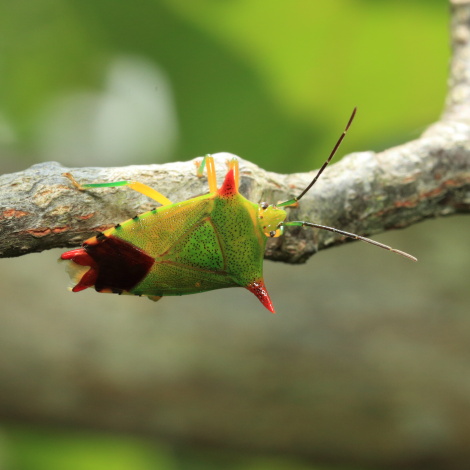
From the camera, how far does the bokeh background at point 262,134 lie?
11.7ft

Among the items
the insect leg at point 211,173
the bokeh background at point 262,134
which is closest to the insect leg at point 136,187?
the insect leg at point 211,173

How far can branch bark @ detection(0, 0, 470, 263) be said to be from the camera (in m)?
1.58

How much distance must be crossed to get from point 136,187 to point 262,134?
7.17 feet

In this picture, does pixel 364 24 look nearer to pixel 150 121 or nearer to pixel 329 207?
pixel 150 121

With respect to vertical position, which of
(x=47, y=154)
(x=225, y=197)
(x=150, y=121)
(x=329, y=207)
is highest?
(x=225, y=197)

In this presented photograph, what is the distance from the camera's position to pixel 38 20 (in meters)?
3.75

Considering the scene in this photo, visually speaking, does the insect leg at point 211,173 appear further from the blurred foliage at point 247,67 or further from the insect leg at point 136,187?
the blurred foliage at point 247,67

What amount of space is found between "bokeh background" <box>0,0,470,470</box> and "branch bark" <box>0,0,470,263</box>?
936 millimetres

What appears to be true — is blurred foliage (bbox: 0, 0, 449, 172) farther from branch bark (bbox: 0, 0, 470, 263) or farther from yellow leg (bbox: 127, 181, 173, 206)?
yellow leg (bbox: 127, 181, 173, 206)

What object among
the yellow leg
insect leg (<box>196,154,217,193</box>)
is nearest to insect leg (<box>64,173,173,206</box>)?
the yellow leg

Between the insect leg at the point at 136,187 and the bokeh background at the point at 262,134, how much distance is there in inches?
76.1

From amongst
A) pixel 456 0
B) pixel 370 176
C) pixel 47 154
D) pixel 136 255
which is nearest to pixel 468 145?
pixel 370 176

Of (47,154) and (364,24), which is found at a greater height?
(364,24)

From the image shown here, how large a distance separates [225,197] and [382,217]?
76cm
